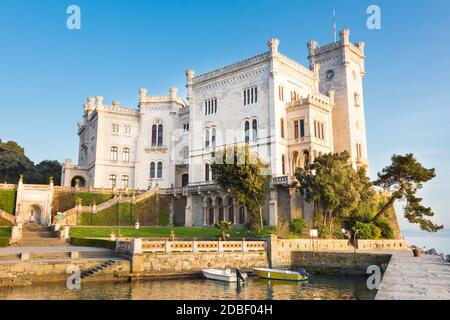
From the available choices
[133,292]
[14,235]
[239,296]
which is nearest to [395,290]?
[239,296]

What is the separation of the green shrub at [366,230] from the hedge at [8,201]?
38.7 m

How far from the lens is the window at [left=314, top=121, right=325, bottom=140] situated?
4628cm

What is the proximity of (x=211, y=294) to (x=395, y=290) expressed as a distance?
387 inches

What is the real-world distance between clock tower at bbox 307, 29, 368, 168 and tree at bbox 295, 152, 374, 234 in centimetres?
1656

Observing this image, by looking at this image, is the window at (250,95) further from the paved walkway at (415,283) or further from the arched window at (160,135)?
the paved walkway at (415,283)

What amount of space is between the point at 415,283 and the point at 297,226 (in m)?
22.7

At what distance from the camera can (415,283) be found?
49.4 feet

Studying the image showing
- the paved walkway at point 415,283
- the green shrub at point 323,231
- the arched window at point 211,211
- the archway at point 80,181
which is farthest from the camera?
the archway at point 80,181

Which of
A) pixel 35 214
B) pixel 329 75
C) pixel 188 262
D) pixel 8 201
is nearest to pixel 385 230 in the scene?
pixel 188 262

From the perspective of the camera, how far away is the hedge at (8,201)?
150 ft

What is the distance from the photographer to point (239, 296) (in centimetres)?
1995

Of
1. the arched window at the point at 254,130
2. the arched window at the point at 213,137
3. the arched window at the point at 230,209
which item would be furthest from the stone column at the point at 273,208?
the arched window at the point at 213,137
